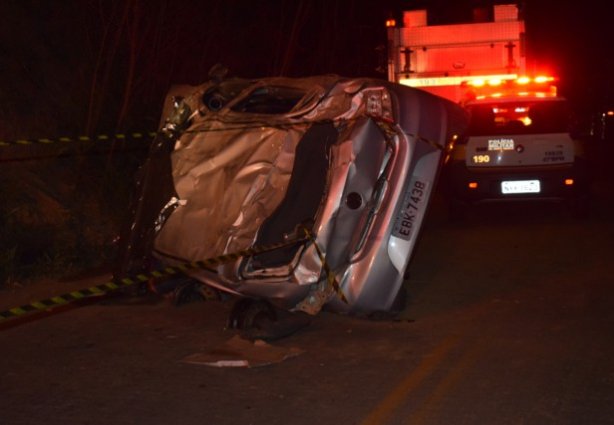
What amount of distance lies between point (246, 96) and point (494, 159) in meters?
5.67

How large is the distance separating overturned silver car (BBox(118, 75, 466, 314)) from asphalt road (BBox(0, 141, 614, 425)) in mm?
448

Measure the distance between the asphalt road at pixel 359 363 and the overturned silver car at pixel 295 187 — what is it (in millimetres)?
448

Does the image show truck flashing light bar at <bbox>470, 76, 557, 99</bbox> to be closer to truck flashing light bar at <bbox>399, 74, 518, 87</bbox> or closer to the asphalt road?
truck flashing light bar at <bbox>399, 74, 518, 87</bbox>

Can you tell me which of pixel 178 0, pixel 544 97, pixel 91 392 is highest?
pixel 178 0

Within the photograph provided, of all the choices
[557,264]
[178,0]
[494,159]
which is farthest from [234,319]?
[178,0]

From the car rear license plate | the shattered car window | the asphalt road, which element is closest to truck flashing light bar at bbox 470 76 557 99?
the car rear license plate

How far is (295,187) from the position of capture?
25.9 feet

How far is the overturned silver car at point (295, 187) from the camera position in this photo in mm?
7312

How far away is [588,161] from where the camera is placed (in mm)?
12875

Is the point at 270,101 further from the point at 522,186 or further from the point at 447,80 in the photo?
the point at 447,80

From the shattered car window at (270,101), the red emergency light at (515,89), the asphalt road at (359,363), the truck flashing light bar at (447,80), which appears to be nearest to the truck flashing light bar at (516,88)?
the red emergency light at (515,89)

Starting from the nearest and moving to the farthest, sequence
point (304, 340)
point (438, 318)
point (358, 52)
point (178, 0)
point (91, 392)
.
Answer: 1. point (91, 392)
2. point (304, 340)
3. point (438, 318)
4. point (178, 0)
5. point (358, 52)

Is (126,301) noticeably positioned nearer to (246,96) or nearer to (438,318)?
(246,96)

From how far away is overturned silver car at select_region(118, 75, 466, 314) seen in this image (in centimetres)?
731
